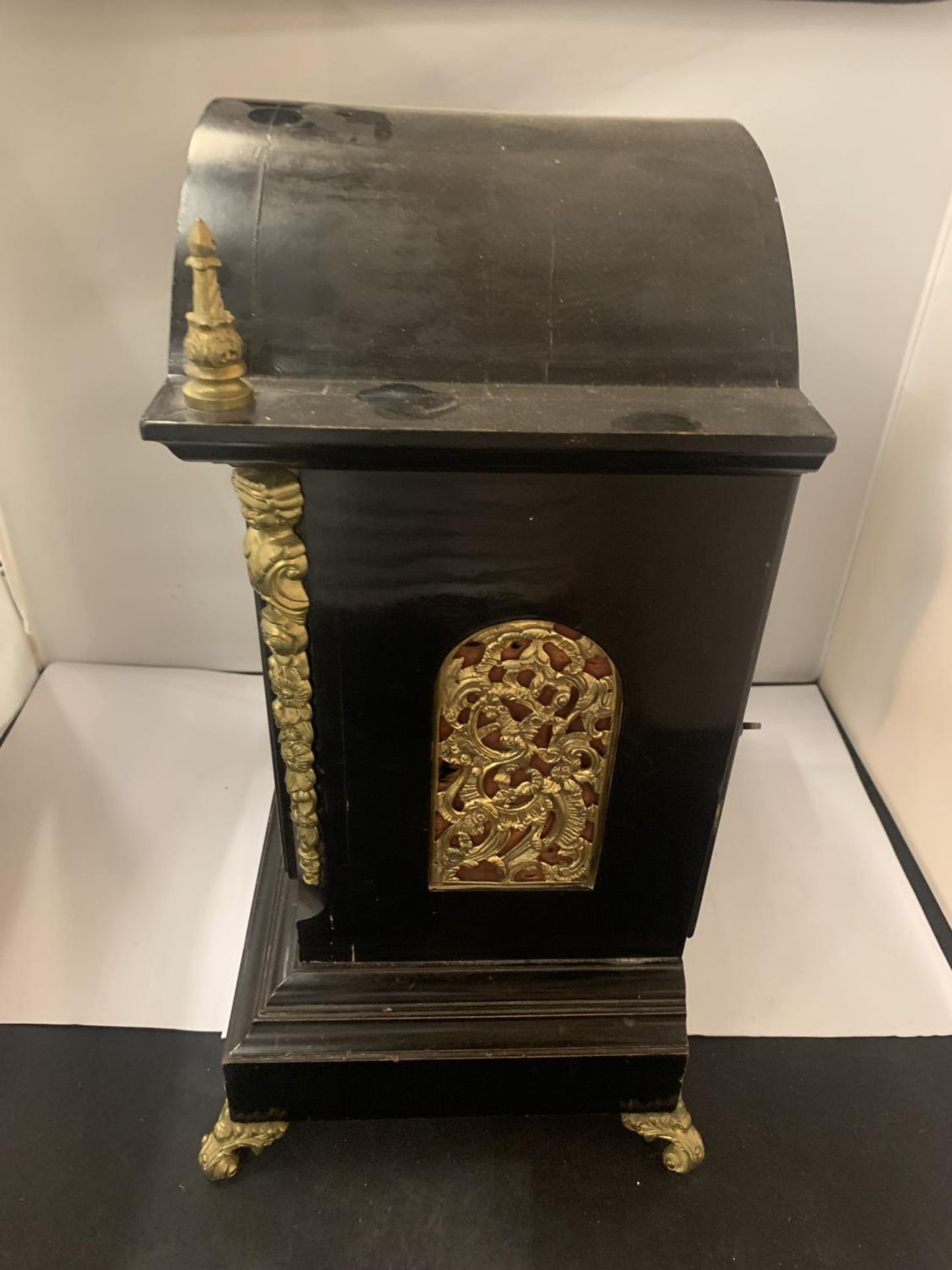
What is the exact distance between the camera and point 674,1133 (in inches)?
47.6

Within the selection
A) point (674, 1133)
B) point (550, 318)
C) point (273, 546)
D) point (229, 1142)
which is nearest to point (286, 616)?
point (273, 546)

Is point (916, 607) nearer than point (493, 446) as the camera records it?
No

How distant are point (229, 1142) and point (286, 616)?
0.71 meters

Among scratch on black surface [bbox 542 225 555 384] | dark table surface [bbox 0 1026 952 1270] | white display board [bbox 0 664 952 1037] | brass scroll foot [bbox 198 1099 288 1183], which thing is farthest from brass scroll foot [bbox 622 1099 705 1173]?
scratch on black surface [bbox 542 225 555 384]

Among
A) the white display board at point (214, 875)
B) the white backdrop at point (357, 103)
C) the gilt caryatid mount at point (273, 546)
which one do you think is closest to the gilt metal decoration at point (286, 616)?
the gilt caryatid mount at point (273, 546)

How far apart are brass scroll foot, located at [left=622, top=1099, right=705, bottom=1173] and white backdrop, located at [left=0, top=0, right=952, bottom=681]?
3.36 feet

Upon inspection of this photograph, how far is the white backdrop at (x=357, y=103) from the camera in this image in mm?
1271

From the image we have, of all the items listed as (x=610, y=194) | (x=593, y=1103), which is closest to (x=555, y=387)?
(x=610, y=194)

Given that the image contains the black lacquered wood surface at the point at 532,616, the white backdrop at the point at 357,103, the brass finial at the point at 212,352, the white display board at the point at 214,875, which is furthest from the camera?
the white display board at the point at 214,875

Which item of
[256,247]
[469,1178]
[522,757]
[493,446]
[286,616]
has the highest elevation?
[256,247]

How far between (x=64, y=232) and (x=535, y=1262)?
1.49m

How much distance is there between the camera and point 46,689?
1820 mm

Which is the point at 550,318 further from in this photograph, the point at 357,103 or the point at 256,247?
the point at 357,103

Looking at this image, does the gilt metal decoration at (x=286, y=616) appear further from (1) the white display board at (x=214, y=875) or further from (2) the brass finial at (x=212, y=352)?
(1) the white display board at (x=214, y=875)
